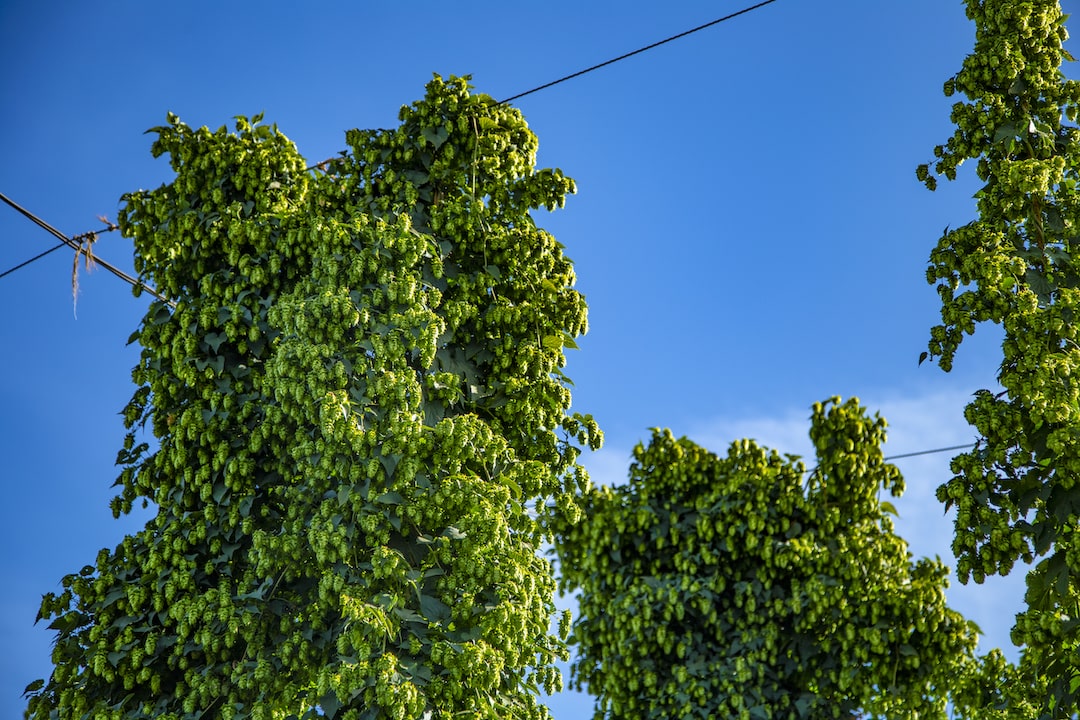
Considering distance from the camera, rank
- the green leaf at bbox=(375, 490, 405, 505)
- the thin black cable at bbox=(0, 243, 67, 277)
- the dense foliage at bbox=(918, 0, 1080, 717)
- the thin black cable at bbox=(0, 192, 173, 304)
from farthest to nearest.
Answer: the thin black cable at bbox=(0, 243, 67, 277), the thin black cable at bbox=(0, 192, 173, 304), the green leaf at bbox=(375, 490, 405, 505), the dense foliage at bbox=(918, 0, 1080, 717)

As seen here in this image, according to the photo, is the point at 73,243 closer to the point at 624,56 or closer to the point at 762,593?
the point at 624,56

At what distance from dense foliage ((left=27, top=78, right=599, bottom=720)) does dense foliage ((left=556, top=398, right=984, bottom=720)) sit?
231 cm

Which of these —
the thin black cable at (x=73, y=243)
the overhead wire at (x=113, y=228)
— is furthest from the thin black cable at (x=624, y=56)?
the thin black cable at (x=73, y=243)

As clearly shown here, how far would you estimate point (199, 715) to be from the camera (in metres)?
4.10

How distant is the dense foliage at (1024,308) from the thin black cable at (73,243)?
3.80 meters

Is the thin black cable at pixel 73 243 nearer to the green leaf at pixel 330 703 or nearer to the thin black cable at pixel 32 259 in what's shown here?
the thin black cable at pixel 32 259

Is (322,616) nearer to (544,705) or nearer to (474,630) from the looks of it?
(474,630)

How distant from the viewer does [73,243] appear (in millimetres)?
5422

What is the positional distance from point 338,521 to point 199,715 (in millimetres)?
1016

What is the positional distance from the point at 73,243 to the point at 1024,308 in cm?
480

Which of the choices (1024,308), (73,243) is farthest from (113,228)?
(1024,308)

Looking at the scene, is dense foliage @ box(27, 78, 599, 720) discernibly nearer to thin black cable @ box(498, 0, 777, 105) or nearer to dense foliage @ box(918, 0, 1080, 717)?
thin black cable @ box(498, 0, 777, 105)

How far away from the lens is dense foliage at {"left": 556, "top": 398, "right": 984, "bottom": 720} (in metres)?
6.14

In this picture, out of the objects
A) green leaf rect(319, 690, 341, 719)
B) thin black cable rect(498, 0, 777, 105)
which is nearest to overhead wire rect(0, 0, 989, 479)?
thin black cable rect(498, 0, 777, 105)
